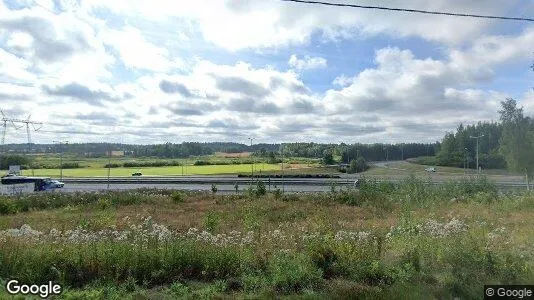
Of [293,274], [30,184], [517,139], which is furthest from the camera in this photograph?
[30,184]

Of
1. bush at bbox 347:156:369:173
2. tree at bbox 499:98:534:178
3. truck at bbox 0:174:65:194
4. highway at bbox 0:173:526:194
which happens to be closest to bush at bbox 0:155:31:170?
highway at bbox 0:173:526:194

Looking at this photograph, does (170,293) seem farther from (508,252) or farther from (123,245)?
(508,252)

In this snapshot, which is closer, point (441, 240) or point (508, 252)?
point (508, 252)

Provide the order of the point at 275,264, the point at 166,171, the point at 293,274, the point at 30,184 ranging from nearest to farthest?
the point at 293,274
the point at 275,264
the point at 30,184
the point at 166,171

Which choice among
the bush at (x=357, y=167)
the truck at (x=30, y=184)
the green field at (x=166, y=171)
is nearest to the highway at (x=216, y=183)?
the truck at (x=30, y=184)

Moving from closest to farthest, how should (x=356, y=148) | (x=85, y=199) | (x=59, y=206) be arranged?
(x=59, y=206), (x=85, y=199), (x=356, y=148)

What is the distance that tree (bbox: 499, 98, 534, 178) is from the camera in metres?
40.8

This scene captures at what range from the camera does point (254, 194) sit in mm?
32188

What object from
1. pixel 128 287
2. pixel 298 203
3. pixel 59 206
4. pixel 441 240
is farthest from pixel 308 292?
pixel 59 206

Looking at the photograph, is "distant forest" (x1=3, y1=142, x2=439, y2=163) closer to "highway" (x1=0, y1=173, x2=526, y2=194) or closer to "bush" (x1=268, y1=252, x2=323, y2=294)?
"highway" (x1=0, y1=173, x2=526, y2=194)

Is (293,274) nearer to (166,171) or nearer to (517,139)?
(517,139)

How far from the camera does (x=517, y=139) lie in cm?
4212

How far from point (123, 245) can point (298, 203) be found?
62.5 ft

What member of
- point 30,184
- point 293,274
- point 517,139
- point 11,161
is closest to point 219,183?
point 30,184
